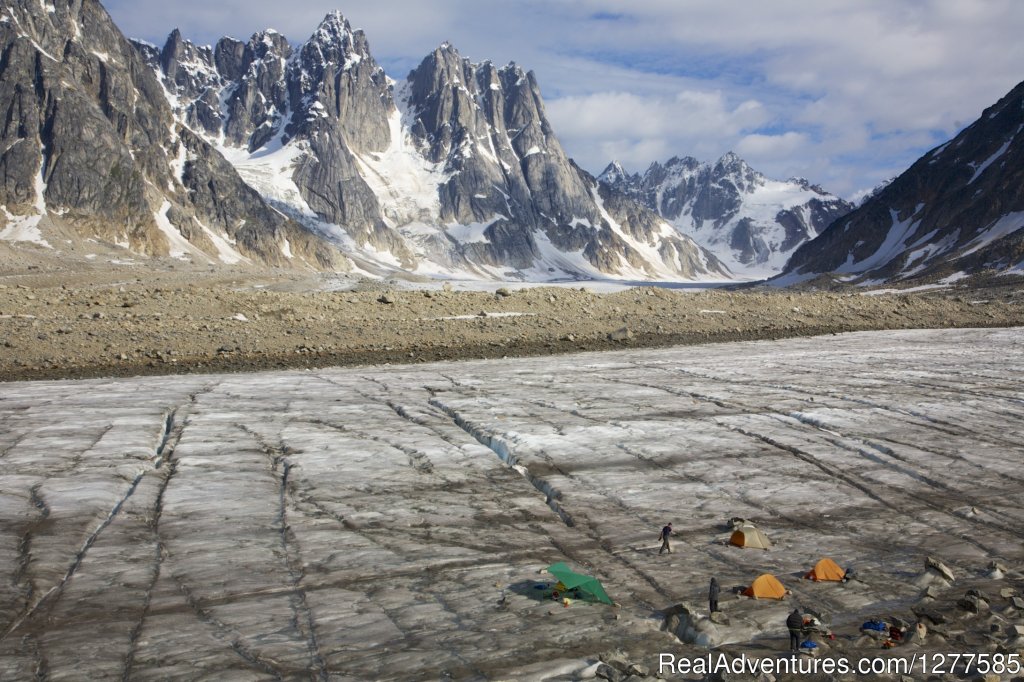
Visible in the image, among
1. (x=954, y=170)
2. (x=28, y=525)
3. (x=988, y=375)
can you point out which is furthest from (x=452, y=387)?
(x=954, y=170)

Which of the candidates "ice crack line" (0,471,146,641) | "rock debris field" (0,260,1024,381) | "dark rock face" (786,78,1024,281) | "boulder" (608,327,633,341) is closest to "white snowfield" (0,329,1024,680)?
"ice crack line" (0,471,146,641)

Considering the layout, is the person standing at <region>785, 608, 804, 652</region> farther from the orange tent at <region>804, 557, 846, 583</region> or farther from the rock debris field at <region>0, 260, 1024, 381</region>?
the rock debris field at <region>0, 260, 1024, 381</region>

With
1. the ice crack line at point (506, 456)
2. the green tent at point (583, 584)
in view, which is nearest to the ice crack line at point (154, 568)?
the green tent at point (583, 584)

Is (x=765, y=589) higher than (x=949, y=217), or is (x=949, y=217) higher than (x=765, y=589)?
(x=949, y=217)

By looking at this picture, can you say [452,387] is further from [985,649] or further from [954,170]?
[954,170]

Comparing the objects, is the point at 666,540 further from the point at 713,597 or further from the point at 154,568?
the point at 154,568

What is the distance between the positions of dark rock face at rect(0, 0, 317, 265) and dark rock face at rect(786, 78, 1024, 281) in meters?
127

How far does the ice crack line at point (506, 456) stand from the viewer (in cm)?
1502

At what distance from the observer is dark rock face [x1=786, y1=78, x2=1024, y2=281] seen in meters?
130

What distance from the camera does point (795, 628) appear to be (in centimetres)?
970

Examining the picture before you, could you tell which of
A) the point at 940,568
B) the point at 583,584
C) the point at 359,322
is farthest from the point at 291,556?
the point at 359,322

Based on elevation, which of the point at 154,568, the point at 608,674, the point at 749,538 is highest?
the point at 749,538

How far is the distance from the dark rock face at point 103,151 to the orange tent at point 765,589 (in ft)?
503

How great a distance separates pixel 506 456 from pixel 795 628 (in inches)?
356
